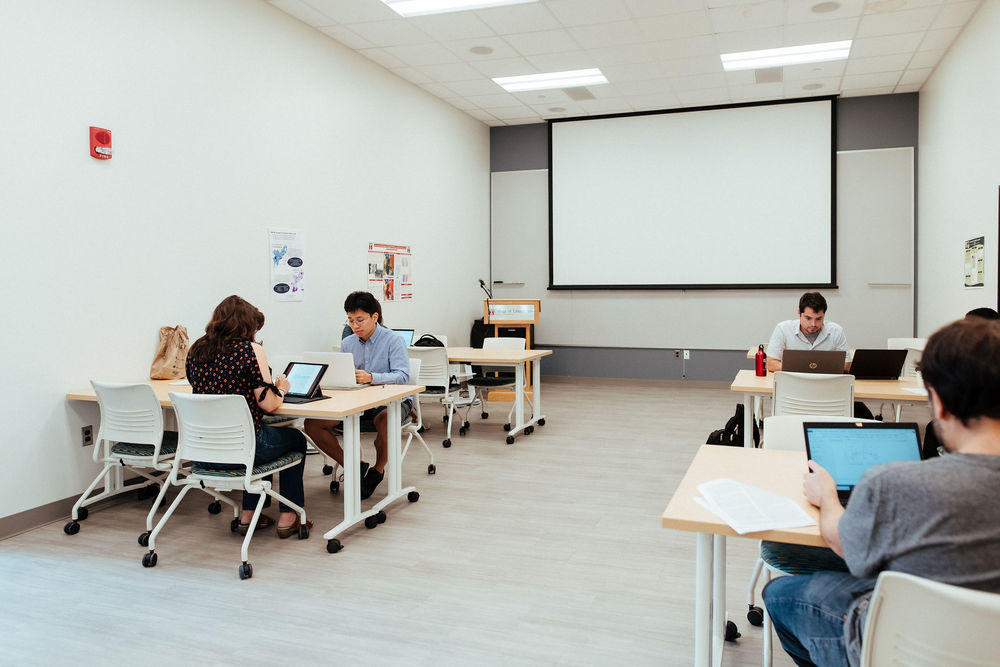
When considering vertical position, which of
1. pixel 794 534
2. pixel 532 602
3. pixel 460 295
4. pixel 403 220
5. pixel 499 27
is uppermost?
pixel 499 27

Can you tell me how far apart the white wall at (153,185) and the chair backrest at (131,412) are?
0.57 metres

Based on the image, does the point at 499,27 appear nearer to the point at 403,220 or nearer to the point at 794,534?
the point at 403,220

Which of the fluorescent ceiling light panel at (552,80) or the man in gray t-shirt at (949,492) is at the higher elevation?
the fluorescent ceiling light panel at (552,80)

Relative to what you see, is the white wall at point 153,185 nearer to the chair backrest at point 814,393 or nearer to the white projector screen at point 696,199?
the white projector screen at point 696,199

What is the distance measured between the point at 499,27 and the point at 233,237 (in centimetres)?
295

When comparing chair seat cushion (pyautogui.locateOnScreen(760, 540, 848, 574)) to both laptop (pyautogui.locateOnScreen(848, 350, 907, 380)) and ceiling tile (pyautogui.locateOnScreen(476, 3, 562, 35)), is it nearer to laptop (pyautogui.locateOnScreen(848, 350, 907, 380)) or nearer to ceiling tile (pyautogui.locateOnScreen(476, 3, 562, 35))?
laptop (pyautogui.locateOnScreen(848, 350, 907, 380))

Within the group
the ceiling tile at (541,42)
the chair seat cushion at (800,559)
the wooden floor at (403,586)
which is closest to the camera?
the chair seat cushion at (800,559)

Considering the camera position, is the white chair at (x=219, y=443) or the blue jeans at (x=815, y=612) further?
the white chair at (x=219, y=443)

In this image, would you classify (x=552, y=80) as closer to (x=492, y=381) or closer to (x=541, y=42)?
(x=541, y=42)

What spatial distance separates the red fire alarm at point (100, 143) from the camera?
4.25 m

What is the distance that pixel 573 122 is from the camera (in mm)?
9672

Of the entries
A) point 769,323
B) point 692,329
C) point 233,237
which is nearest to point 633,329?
point 692,329

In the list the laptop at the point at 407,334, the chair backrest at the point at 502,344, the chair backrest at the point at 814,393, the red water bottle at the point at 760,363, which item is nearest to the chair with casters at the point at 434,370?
the laptop at the point at 407,334

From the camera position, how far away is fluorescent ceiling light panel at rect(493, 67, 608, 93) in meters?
7.72
